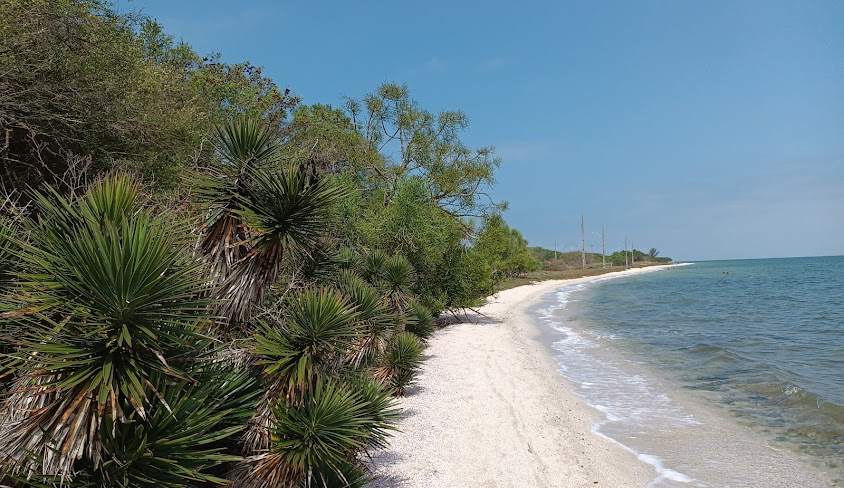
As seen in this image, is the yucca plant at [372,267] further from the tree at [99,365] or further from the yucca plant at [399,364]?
the tree at [99,365]

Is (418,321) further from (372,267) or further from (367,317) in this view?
(367,317)

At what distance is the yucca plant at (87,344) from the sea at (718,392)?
254 inches

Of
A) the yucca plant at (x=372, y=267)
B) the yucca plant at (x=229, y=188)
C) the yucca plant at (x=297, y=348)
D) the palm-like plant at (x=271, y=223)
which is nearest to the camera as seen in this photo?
the yucca plant at (x=297, y=348)

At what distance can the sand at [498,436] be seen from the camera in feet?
21.2

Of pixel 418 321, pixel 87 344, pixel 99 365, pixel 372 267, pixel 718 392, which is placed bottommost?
pixel 718 392

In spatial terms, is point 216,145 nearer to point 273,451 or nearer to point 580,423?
point 273,451

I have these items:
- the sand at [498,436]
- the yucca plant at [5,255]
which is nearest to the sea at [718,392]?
the sand at [498,436]

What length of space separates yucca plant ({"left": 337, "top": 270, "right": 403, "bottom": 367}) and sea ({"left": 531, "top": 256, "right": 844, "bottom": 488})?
14.3ft

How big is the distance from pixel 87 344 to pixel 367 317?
4.87 meters

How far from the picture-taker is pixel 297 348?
488 centimetres

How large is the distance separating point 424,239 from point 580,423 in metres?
10.1

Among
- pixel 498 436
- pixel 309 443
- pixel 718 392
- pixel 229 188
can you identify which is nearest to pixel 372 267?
pixel 498 436

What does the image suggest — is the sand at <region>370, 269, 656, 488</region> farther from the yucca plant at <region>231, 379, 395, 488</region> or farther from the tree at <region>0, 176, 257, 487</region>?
the tree at <region>0, 176, 257, 487</region>

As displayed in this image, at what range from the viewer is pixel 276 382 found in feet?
15.6
